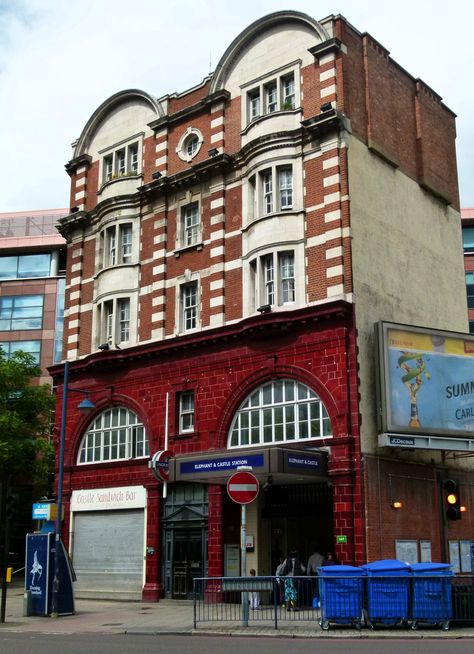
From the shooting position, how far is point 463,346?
2936 centimetres

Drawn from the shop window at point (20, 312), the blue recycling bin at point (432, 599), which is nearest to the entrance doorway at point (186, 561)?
the blue recycling bin at point (432, 599)

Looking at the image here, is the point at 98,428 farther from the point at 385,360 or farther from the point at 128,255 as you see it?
the point at 385,360

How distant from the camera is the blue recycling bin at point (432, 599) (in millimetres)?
18688

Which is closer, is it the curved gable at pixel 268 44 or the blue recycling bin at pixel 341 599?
the blue recycling bin at pixel 341 599

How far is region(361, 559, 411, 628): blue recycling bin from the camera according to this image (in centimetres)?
1889

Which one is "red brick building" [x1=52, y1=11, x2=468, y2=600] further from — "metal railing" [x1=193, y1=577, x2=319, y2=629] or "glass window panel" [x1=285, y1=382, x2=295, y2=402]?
"metal railing" [x1=193, y1=577, x2=319, y2=629]

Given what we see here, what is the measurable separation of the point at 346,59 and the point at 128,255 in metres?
12.0

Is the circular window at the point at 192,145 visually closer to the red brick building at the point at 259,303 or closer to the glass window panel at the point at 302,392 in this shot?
the red brick building at the point at 259,303

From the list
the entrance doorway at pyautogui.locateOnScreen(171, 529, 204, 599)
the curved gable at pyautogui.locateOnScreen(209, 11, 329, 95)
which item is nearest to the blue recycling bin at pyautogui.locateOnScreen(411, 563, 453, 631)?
the entrance doorway at pyautogui.locateOnScreen(171, 529, 204, 599)

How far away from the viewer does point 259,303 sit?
97.3ft

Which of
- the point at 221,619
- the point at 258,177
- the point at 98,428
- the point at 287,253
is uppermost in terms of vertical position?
the point at 258,177

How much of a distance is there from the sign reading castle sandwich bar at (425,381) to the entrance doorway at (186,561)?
8.25 meters

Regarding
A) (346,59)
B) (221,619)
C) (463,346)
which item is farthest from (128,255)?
(221,619)

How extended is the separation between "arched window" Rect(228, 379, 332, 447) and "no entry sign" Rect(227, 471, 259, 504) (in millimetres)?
7718
